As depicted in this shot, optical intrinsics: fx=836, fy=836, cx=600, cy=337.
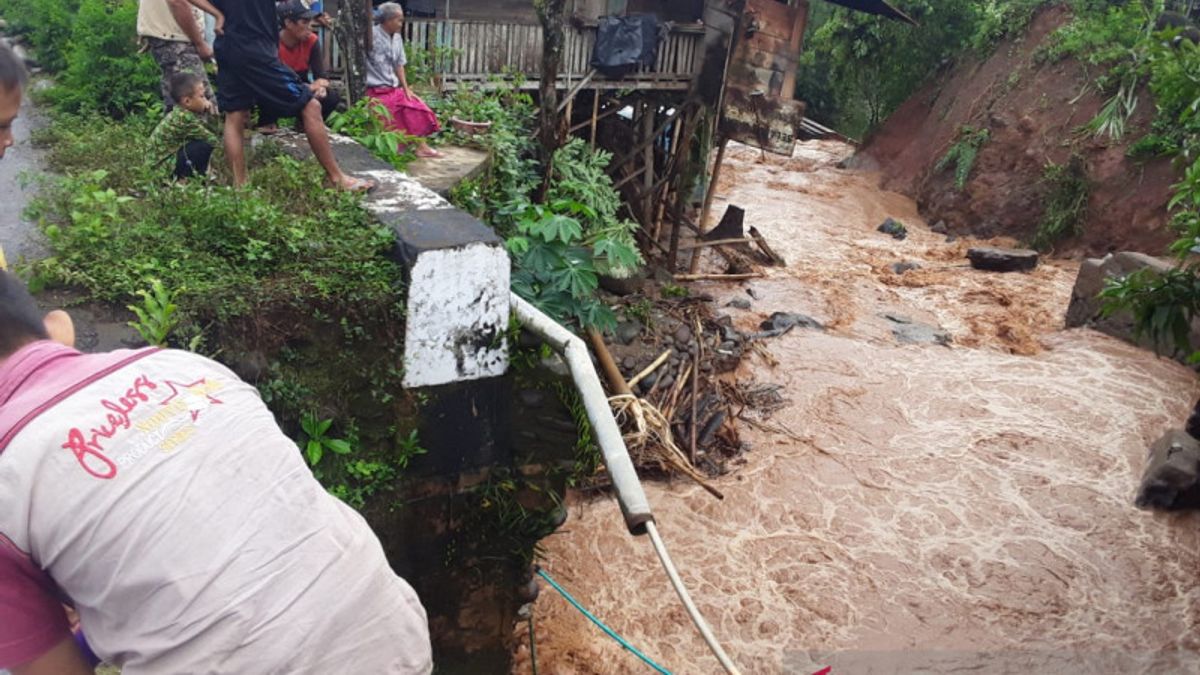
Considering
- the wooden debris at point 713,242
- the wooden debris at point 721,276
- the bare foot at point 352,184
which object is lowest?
the wooden debris at point 721,276

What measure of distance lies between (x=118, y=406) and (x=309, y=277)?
5.27 feet

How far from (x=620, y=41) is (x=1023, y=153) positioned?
28.7 feet

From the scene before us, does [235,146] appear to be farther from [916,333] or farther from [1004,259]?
[1004,259]

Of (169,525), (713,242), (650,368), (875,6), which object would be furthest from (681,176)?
(169,525)

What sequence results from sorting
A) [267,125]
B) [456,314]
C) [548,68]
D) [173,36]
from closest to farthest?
[456,314] → [173,36] → [267,125] → [548,68]

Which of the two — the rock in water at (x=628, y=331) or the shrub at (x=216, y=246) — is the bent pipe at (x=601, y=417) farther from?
the rock in water at (x=628, y=331)

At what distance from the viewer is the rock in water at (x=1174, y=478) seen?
7391 mm

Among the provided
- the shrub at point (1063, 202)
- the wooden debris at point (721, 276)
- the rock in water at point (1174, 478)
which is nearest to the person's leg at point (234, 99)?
the rock in water at point (1174, 478)

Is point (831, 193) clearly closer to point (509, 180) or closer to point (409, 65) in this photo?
point (409, 65)

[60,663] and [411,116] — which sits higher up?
[411,116]

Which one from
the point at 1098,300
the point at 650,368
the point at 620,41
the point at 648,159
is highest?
the point at 620,41

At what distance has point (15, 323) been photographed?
5.56 ft

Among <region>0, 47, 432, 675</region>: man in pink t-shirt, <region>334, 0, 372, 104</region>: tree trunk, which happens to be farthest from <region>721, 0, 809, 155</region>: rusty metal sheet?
<region>0, 47, 432, 675</region>: man in pink t-shirt

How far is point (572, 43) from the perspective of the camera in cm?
1117
